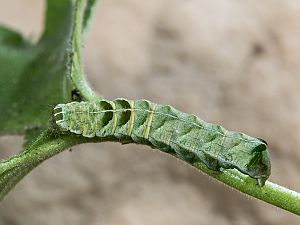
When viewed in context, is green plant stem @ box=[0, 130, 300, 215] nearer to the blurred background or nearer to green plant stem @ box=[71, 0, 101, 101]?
green plant stem @ box=[71, 0, 101, 101]

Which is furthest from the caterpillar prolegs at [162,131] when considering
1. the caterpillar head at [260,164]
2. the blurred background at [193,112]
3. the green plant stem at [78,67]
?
the blurred background at [193,112]

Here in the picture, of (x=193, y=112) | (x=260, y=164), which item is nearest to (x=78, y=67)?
(x=260, y=164)

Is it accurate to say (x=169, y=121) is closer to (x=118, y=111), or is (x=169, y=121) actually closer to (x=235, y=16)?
(x=118, y=111)

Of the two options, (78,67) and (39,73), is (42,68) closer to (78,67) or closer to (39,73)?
(39,73)

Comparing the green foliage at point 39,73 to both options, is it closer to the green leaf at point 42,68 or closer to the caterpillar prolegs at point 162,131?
the green leaf at point 42,68

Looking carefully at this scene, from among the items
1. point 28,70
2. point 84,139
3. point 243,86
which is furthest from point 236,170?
point 243,86

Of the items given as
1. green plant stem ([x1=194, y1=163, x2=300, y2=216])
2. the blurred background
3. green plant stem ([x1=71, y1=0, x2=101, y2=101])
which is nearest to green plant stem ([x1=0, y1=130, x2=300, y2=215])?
green plant stem ([x1=194, y1=163, x2=300, y2=216])
